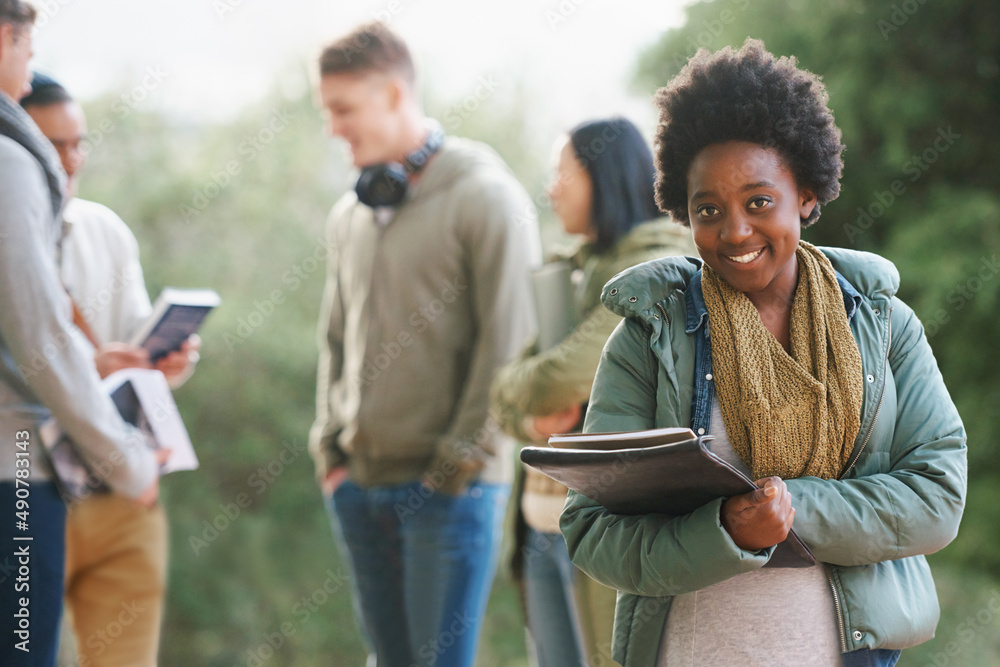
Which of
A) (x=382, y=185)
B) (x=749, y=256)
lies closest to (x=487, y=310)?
(x=382, y=185)

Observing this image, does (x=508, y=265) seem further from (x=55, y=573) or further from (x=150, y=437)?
(x=55, y=573)

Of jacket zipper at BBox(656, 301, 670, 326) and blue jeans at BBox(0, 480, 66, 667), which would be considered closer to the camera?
jacket zipper at BBox(656, 301, 670, 326)

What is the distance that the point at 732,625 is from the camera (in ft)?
4.21

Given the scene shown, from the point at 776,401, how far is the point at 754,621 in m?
0.28

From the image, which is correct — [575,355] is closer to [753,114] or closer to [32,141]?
[753,114]

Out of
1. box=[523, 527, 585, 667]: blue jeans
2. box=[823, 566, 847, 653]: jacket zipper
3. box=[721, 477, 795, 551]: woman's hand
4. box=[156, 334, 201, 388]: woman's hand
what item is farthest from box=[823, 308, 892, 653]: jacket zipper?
box=[156, 334, 201, 388]: woman's hand

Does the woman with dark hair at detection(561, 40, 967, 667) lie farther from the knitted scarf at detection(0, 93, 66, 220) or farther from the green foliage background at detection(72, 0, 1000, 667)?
the green foliage background at detection(72, 0, 1000, 667)

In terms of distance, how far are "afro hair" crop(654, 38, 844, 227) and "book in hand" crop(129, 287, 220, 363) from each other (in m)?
1.32

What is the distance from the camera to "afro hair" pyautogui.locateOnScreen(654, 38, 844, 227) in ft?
4.28

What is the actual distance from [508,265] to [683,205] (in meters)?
1.12

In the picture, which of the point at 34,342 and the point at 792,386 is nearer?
the point at 792,386

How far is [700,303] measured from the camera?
1.35m

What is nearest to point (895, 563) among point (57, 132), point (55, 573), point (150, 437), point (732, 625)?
point (732, 625)

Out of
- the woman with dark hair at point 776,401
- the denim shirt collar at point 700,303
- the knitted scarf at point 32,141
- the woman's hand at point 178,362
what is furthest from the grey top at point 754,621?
the woman's hand at point 178,362
